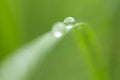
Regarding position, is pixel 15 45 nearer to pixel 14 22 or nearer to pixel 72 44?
pixel 14 22

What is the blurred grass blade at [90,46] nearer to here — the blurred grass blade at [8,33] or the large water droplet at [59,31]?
the large water droplet at [59,31]

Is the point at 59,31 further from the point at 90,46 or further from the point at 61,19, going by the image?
the point at 61,19

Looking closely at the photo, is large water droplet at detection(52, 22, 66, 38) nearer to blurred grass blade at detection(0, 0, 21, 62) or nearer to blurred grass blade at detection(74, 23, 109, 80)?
blurred grass blade at detection(74, 23, 109, 80)

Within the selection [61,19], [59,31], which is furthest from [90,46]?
[61,19]

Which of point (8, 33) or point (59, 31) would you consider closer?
point (59, 31)

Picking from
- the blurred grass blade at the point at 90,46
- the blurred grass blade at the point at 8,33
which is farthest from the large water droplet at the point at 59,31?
the blurred grass blade at the point at 8,33

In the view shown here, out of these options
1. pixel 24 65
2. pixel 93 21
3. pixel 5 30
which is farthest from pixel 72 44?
pixel 24 65

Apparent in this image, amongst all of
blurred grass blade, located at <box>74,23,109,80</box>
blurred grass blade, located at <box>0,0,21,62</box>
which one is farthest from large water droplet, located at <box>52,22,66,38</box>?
blurred grass blade, located at <box>0,0,21,62</box>

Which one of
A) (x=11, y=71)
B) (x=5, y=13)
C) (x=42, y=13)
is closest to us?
(x=11, y=71)
